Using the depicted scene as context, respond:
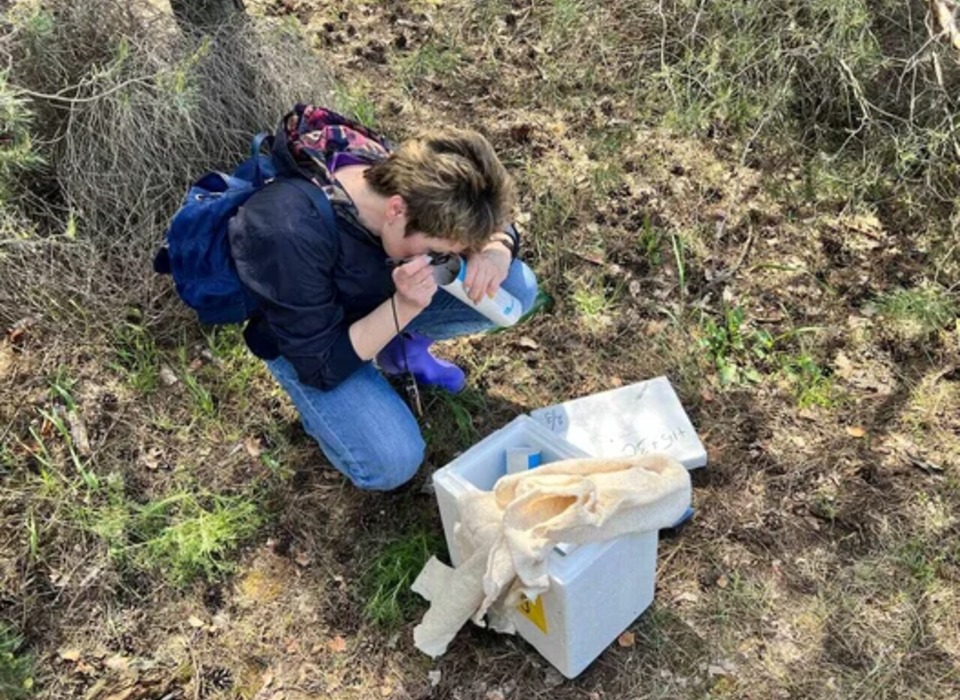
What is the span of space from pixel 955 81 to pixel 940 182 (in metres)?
0.41

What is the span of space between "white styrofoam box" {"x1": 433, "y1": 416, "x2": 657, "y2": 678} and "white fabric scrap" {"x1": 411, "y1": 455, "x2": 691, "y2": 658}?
0.05 metres

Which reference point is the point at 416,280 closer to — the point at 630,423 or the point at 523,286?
the point at 523,286

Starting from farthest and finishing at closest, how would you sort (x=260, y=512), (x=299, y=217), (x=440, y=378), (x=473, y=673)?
(x=440, y=378)
(x=260, y=512)
(x=473, y=673)
(x=299, y=217)

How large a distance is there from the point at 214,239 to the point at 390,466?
0.75m

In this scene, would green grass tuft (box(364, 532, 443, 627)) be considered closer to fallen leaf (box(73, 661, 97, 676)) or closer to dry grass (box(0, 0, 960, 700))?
dry grass (box(0, 0, 960, 700))

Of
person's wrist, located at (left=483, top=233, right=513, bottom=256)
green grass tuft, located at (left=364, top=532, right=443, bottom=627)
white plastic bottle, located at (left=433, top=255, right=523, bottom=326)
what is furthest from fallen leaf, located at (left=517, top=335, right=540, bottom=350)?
green grass tuft, located at (left=364, top=532, right=443, bottom=627)

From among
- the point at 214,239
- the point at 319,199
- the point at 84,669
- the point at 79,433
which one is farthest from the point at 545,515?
the point at 79,433

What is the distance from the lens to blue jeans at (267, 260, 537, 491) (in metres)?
2.30

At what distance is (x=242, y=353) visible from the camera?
110 inches

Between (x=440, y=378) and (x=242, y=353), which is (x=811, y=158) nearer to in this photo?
(x=440, y=378)

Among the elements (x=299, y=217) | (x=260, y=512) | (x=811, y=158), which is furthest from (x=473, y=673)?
(x=811, y=158)

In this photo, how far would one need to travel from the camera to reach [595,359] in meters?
2.81

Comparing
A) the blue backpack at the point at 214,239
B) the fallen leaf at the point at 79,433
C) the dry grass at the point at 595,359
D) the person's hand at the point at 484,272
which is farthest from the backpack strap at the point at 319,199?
the fallen leaf at the point at 79,433

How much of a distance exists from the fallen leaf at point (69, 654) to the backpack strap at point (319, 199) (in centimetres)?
131
